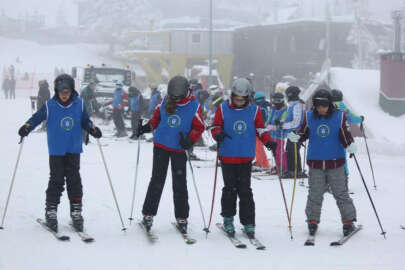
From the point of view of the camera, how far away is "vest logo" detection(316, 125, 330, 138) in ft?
22.1

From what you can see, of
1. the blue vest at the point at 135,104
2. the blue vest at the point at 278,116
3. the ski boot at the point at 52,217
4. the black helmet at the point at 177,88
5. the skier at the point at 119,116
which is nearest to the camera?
the black helmet at the point at 177,88

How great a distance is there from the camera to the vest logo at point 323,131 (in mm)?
6746

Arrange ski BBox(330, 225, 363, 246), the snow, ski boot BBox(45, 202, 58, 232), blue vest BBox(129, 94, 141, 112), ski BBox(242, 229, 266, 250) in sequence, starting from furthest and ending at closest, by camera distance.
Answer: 1. blue vest BBox(129, 94, 141, 112)
2. ski boot BBox(45, 202, 58, 232)
3. ski BBox(330, 225, 363, 246)
4. ski BBox(242, 229, 266, 250)
5. the snow

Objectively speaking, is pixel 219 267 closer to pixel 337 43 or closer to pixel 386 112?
pixel 386 112

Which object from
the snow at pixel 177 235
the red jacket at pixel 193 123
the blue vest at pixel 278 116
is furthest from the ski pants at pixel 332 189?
the blue vest at pixel 278 116

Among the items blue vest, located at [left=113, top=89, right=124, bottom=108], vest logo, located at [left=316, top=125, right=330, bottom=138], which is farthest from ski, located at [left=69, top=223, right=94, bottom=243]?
blue vest, located at [left=113, top=89, right=124, bottom=108]

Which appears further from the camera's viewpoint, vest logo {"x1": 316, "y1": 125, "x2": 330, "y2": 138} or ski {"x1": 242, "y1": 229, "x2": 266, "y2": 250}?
vest logo {"x1": 316, "y1": 125, "x2": 330, "y2": 138}

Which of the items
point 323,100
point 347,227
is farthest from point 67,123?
point 347,227

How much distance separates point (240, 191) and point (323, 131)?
1.10m

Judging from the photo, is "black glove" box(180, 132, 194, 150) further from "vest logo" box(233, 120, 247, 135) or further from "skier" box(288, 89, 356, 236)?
"skier" box(288, 89, 356, 236)

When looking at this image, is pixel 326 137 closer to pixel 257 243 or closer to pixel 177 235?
pixel 257 243

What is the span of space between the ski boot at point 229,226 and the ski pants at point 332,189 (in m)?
0.88

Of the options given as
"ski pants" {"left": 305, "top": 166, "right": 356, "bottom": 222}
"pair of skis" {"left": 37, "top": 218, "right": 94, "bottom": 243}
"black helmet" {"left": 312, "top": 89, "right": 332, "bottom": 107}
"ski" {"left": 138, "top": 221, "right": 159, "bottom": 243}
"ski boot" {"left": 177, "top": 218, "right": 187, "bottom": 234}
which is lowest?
"ski" {"left": 138, "top": 221, "right": 159, "bottom": 243}

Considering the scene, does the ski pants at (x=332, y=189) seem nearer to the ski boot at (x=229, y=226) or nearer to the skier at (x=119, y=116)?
the ski boot at (x=229, y=226)
